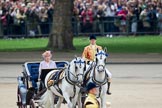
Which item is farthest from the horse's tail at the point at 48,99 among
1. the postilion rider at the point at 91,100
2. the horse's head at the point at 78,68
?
the postilion rider at the point at 91,100

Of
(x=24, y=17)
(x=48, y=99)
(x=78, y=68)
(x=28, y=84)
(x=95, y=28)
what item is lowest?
(x=95, y=28)

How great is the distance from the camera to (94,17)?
4566 centimetres

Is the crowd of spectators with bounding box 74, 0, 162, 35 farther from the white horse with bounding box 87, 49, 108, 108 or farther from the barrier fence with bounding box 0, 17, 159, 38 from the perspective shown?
the white horse with bounding box 87, 49, 108, 108

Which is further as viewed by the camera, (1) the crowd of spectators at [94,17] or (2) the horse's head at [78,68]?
(1) the crowd of spectators at [94,17]

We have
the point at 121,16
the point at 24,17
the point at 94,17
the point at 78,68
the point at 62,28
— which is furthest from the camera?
the point at 94,17

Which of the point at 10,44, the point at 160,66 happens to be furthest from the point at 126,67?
the point at 10,44

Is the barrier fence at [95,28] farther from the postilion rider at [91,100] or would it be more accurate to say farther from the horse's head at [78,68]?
the postilion rider at [91,100]

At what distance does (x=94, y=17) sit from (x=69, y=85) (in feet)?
98.0

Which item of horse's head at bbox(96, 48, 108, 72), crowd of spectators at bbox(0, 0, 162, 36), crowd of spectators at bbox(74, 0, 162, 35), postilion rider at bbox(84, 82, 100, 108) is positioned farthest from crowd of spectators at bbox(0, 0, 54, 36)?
postilion rider at bbox(84, 82, 100, 108)

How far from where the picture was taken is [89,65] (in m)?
16.4

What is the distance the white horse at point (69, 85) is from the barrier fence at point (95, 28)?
29168 mm

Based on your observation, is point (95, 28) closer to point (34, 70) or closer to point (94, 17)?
point (94, 17)

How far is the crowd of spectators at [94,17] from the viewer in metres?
45.4

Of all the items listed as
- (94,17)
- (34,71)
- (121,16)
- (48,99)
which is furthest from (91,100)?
(94,17)
